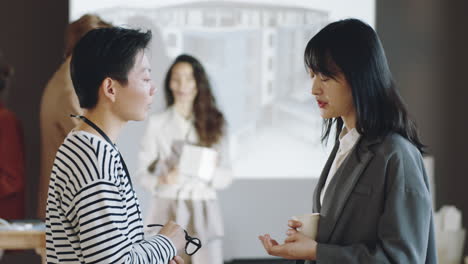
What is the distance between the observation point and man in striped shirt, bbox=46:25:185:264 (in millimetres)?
1243

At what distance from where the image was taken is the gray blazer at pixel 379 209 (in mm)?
1384

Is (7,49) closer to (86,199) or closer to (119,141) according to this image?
(119,141)

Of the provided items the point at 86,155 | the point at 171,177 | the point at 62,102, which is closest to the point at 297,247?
the point at 86,155

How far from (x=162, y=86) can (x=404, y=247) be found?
2854 millimetres

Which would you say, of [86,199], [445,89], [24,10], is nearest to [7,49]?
[24,10]

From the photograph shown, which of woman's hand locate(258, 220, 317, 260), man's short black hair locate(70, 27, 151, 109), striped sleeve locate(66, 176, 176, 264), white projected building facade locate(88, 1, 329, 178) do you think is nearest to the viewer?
striped sleeve locate(66, 176, 176, 264)

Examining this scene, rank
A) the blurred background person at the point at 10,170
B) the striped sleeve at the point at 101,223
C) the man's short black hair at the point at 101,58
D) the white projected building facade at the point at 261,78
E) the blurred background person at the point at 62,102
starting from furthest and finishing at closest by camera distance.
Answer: the white projected building facade at the point at 261,78, the blurred background person at the point at 10,170, the blurred background person at the point at 62,102, the man's short black hair at the point at 101,58, the striped sleeve at the point at 101,223

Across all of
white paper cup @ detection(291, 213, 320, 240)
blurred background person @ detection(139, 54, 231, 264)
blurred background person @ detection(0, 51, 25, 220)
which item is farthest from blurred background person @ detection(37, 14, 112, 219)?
white paper cup @ detection(291, 213, 320, 240)

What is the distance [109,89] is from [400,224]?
26.7 inches

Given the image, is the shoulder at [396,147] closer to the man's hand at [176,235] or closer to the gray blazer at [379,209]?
the gray blazer at [379,209]

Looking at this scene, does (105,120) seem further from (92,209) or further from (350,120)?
(350,120)

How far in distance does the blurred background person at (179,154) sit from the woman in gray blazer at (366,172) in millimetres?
2240

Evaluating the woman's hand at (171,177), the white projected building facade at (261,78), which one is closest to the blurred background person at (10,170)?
the woman's hand at (171,177)

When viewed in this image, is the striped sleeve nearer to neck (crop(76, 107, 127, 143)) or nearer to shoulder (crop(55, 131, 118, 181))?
shoulder (crop(55, 131, 118, 181))
